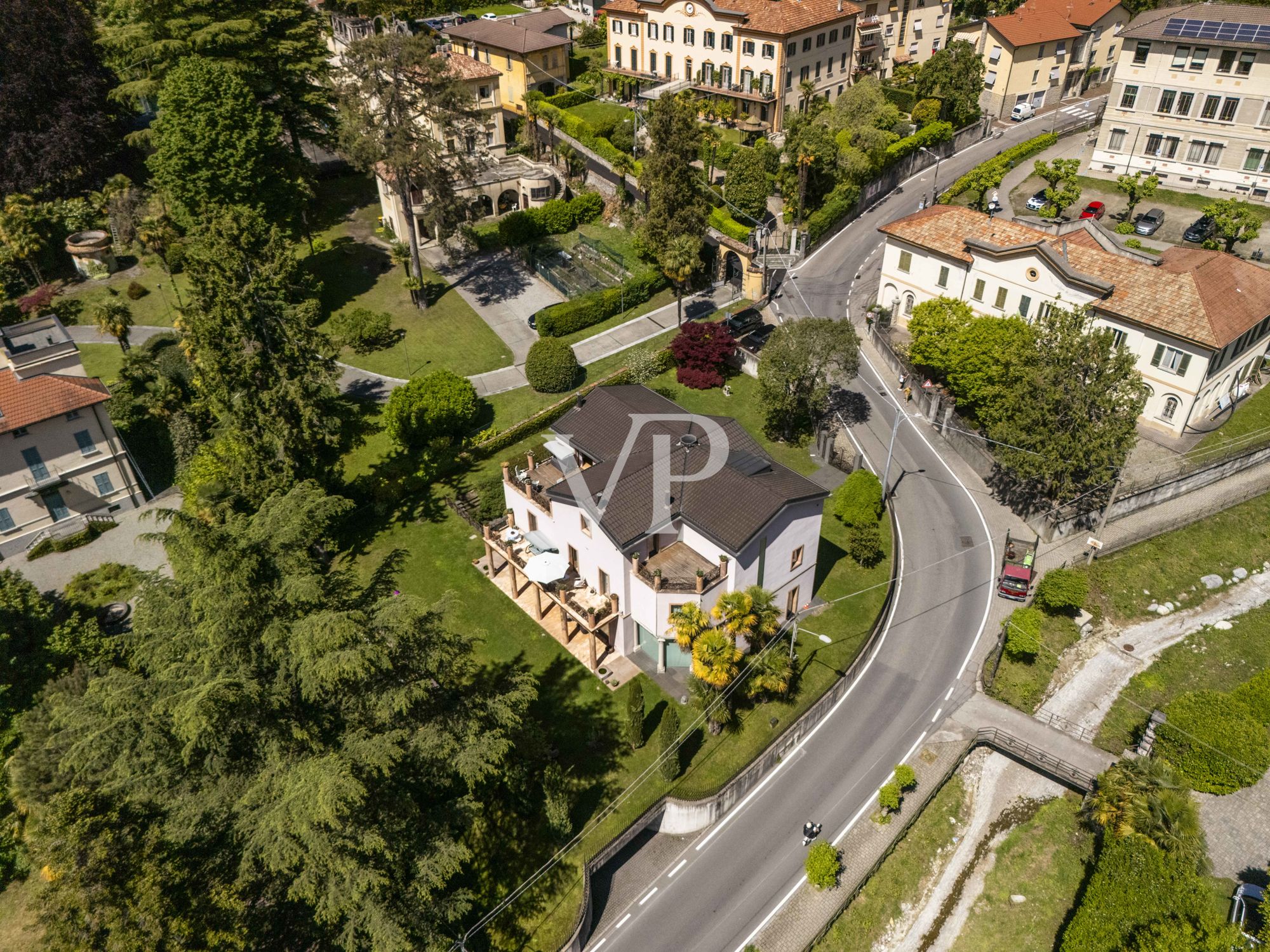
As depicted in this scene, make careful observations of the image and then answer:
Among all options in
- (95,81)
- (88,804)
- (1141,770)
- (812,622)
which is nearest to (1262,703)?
(1141,770)

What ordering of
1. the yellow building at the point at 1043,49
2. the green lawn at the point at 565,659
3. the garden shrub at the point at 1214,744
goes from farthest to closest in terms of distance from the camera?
1. the yellow building at the point at 1043,49
2. the garden shrub at the point at 1214,744
3. the green lawn at the point at 565,659

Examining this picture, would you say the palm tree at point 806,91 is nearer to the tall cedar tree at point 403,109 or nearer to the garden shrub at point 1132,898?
the tall cedar tree at point 403,109

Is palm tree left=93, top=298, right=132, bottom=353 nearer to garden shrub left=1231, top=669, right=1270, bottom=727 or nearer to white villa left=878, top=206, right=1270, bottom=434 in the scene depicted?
white villa left=878, top=206, right=1270, bottom=434

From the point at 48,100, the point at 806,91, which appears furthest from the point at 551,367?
the point at 48,100

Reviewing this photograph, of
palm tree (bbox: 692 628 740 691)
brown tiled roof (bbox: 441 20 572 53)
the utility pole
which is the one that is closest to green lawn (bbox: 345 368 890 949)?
palm tree (bbox: 692 628 740 691)

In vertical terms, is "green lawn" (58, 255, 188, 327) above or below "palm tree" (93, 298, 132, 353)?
below

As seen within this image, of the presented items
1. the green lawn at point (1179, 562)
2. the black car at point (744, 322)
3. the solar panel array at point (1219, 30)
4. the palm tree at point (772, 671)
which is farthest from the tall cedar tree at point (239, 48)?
the solar panel array at point (1219, 30)

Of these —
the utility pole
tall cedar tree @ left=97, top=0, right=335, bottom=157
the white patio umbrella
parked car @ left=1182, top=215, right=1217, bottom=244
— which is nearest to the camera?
the white patio umbrella
